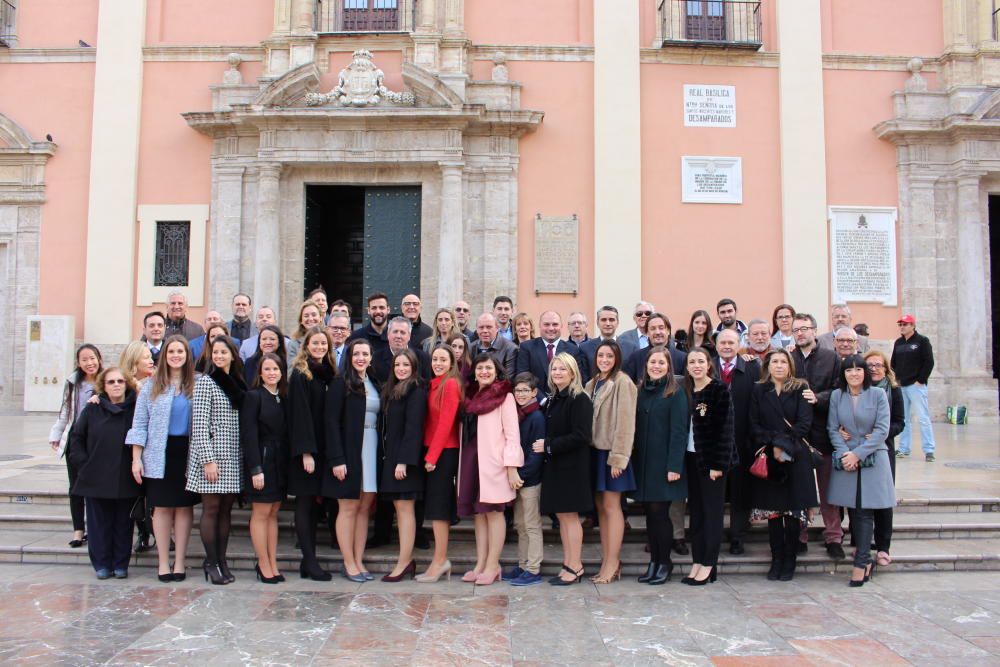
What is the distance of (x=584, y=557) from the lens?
6055mm

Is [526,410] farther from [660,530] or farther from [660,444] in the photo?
[660,530]

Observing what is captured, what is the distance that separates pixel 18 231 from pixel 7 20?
3.83 meters

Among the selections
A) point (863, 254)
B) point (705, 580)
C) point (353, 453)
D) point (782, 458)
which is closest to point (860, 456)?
point (782, 458)

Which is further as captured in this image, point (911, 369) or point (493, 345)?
point (911, 369)

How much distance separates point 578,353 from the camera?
691 centimetres

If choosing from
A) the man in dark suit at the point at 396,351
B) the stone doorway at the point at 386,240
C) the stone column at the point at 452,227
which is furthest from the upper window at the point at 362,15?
the man in dark suit at the point at 396,351

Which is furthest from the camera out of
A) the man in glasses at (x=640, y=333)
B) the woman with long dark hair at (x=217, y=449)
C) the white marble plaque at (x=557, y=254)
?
the white marble plaque at (x=557, y=254)

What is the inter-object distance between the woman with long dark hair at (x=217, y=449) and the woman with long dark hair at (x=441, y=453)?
130 centimetres

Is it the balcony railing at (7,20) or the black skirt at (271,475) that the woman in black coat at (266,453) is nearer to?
the black skirt at (271,475)

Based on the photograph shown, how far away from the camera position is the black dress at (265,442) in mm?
5426

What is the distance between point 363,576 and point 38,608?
2016 millimetres

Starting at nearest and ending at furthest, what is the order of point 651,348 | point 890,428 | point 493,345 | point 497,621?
point 497,621
point 890,428
point 651,348
point 493,345

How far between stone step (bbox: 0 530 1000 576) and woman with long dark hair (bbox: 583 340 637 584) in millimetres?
290

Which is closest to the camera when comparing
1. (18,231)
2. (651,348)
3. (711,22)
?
(651,348)
